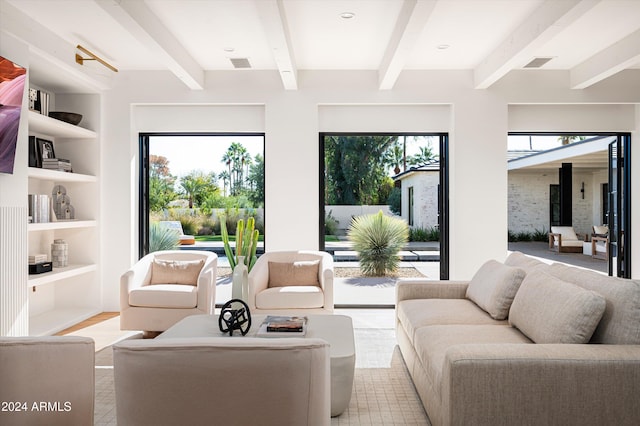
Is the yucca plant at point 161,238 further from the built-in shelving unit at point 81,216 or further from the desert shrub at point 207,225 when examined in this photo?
the built-in shelving unit at point 81,216

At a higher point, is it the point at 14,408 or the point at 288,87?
the point at 288,87

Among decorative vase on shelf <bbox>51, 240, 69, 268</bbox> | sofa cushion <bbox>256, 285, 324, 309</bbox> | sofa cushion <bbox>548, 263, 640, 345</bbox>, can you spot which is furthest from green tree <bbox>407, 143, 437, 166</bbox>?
decorative vase on shelf <bbox>51, 240, 69, 268</bbox>

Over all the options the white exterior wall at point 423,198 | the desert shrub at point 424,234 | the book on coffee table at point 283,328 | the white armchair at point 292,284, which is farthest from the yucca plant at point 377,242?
the book on coffee table at point 283,328

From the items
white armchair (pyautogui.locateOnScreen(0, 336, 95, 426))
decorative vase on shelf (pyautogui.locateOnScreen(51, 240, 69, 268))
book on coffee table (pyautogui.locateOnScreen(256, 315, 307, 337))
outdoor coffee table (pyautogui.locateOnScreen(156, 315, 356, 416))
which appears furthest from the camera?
decorative vase on shelf (pyautogui.locateOnScreen(51, 240, 69, 268))

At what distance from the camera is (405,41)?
13.0ft

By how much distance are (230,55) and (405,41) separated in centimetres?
198

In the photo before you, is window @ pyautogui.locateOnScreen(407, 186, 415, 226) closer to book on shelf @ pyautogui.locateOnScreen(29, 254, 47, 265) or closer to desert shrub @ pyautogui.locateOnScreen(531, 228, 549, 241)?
desert shrub @ pyautogui.locateOnScreen(531, 228, 549, 241)

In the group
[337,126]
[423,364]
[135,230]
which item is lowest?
[423,364]

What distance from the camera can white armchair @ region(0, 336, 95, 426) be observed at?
1.76 meters

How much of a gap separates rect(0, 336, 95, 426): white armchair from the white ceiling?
95.1 inches

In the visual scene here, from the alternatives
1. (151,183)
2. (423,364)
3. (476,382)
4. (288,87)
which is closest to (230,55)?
(288,87)

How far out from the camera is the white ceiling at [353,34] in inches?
146

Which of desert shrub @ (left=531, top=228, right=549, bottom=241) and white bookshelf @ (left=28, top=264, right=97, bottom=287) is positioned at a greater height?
desert shrub @ (left=531, top=228, right=549, bottom=241)

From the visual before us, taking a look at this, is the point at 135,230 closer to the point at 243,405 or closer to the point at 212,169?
the point at 212,169
